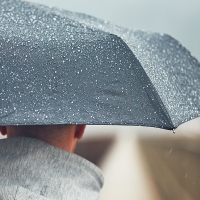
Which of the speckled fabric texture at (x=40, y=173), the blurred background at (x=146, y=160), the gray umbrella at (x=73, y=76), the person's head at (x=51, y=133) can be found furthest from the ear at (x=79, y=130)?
the blurred background at (x=146, y=160)

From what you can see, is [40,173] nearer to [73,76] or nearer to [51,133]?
[51,133]

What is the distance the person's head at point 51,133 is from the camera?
90.0 inches

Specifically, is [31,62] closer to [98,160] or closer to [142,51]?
[142,51]

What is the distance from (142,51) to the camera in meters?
2.52

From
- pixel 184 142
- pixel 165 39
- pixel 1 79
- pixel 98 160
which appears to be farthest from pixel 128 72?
pixel 98 160

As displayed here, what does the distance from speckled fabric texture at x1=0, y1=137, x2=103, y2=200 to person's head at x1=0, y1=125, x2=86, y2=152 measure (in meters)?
0.05

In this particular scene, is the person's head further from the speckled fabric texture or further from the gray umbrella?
the gray umbrella

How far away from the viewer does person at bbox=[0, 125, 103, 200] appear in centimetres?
216

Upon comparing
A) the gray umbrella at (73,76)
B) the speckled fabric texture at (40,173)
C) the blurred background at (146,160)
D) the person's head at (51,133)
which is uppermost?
the gray umbrella at (73,76)

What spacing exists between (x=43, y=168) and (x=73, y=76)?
383 millimetres

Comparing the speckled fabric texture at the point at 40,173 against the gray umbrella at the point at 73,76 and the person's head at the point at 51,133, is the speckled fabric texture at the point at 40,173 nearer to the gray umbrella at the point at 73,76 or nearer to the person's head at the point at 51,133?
the person's head at the point at 51,133

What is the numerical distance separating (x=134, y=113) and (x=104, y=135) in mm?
6467

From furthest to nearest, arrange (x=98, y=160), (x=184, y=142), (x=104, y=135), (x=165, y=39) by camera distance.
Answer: (x=104, y=135) < (x=98, y=160) < (x=184, y=142) < (x=165, y=39)

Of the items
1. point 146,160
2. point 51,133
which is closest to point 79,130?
point 51,133
